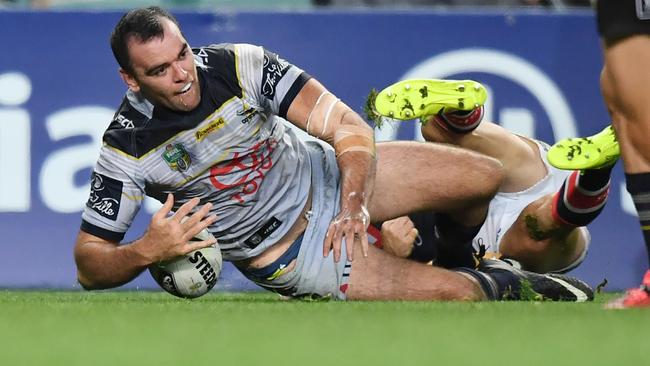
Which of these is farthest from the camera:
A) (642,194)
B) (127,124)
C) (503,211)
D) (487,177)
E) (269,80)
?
(503,211)

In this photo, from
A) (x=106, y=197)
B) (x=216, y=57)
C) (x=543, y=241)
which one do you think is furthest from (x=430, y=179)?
(x=106, y=197)

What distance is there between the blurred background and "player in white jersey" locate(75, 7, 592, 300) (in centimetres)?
172

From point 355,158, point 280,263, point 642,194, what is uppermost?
point 642,194

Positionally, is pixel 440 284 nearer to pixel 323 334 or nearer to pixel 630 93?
pixel 630 93

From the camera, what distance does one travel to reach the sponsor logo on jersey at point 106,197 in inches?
234

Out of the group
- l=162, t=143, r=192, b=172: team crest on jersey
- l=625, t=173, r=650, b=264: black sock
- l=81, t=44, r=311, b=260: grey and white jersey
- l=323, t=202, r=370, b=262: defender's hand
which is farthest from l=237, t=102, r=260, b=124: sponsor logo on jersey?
l=625, t=173, r=650, b=264: black sock

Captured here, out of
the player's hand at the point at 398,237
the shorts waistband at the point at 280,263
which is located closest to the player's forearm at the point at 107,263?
the shorts waistband at the point at 280,263

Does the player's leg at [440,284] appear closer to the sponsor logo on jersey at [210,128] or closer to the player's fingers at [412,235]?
the player's fingers at [412,235]

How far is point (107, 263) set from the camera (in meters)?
5.93

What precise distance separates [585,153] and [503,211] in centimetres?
93

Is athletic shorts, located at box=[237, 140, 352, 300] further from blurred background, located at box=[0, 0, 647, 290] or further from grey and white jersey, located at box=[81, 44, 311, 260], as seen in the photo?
blurred background, located at box=[0, 0, 647, 290]

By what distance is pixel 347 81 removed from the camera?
27.6 ft

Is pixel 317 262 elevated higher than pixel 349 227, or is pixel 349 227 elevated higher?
pixel 349 227

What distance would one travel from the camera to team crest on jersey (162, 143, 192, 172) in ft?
19.8
